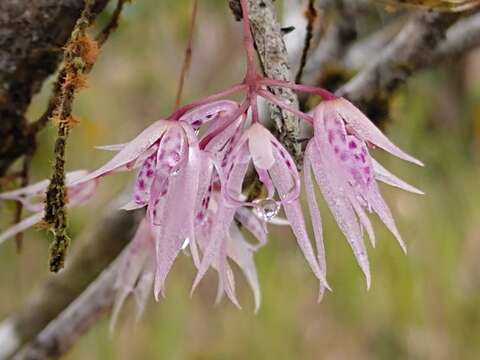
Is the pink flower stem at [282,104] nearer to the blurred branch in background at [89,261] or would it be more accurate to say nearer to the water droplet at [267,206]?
the water droplet at [267,206]

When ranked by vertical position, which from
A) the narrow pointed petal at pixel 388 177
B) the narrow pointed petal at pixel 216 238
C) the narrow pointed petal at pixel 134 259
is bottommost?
the narrow pointed petal at pixel 134 259

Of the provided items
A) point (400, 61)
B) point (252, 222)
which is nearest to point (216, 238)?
point (252, 222)

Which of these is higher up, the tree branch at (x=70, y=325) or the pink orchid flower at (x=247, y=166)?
the pink orchid flower at (x=247, y=166)

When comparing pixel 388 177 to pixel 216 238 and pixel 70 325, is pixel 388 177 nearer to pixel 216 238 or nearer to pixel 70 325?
pixel 216 238

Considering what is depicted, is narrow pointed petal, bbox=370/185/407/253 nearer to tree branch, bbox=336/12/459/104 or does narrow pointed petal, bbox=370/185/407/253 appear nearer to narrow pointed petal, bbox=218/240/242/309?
narrow pointed petal, bbox=218/240/242/309

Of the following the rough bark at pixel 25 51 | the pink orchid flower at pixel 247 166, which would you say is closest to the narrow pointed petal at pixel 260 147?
the pink orchid flower at pixel 247 166

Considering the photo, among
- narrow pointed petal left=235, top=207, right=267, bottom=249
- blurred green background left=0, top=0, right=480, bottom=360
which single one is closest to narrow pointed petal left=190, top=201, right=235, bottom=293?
narrow pointed petal left=235, top=207, right=267, bottom=249

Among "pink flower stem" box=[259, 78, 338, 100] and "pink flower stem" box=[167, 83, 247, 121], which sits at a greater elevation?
"pink flower stem" box=[259, 78, 338, 100]
